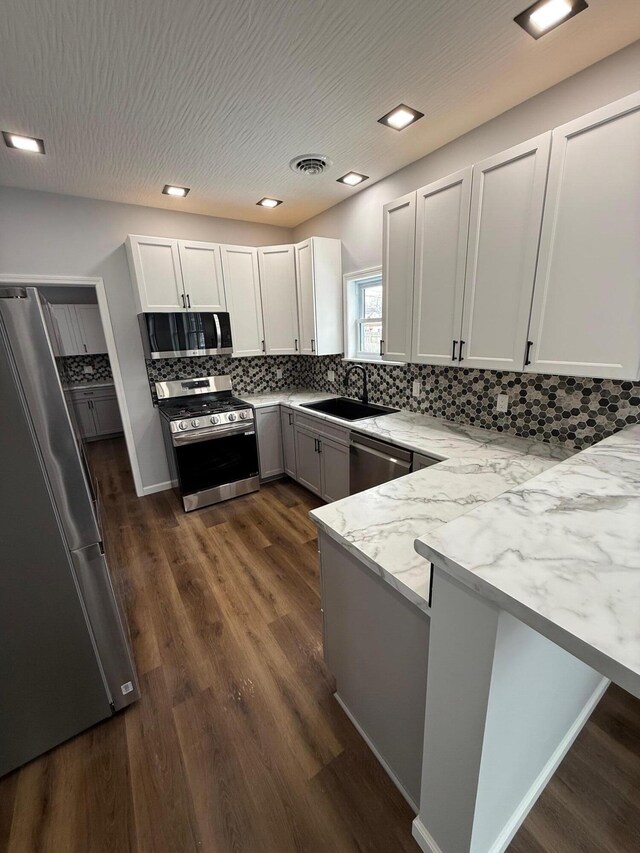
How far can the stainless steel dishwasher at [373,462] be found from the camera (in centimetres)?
221

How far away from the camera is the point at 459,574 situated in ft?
2.36

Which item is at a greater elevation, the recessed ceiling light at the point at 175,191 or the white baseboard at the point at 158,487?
the recessed ceiling light at the point at 175,191

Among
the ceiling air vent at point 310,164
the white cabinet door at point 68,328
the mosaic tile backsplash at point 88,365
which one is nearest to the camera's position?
the ceiling air vent at point 310,164

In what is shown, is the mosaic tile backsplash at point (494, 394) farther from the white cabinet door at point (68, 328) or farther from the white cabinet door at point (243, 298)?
the white cabinet door at point (68, 328)

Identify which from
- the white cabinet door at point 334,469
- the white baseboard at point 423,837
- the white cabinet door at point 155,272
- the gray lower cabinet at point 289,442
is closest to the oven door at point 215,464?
the gray lower cabinet at point 289,442

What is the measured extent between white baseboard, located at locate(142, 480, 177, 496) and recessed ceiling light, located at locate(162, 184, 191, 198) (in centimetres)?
274

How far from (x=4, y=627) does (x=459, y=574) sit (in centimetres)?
157

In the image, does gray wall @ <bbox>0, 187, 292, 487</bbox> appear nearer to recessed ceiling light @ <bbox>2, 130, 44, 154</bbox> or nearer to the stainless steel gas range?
the stainless steel gas range

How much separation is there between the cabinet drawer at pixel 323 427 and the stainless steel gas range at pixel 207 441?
1.72 feet

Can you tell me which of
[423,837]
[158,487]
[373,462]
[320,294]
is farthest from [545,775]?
[158,487]

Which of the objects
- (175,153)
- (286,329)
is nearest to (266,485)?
(286,329)

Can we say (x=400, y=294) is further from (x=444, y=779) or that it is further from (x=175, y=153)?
(x=444, y=779)

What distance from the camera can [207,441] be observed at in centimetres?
319

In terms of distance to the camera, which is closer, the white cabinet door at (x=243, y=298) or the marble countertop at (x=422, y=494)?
the marble countertop at (x=422, y=494)
